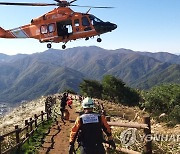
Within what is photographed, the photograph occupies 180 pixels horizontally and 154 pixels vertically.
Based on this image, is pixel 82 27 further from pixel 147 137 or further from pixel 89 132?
pixel 89 132

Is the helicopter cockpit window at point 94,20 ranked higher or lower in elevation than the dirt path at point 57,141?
higher

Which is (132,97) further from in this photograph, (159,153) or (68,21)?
(159,153)

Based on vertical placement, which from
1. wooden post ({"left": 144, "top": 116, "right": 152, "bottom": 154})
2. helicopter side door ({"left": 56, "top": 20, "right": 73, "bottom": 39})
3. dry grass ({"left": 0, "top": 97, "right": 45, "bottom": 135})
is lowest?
dry grass ({"left": 0, "top": 97, "right": 45, "bottom": 135})

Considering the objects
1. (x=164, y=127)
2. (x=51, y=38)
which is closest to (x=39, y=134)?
(x=164, y=127)

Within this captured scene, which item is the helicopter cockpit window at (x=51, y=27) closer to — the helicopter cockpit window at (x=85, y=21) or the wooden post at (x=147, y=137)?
the helicopter cockpit window at (x=85, y=21)

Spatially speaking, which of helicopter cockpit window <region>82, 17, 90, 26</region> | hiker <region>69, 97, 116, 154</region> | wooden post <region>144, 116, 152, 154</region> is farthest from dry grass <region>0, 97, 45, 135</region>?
hiker <region>69, 97, 116, 154</region>

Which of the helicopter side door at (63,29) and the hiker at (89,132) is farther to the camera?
the helicopter side door at (63,29)

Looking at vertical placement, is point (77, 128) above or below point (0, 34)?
below

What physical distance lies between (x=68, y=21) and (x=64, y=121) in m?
9.12

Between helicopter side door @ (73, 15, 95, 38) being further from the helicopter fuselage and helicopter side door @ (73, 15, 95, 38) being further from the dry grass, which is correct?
the dry grass

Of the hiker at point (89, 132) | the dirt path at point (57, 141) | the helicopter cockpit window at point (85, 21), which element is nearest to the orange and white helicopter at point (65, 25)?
the helicopter cockpit window at point (85, 21)

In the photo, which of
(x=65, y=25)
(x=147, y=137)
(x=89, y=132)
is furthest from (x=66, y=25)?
(x=89, y=132)

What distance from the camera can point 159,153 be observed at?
13.1 m

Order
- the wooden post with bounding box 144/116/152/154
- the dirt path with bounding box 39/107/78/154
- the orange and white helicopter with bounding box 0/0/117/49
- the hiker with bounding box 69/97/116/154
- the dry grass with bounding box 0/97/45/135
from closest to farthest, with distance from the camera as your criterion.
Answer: the hiker with bounding box 69/97/116/154, the wooden post with bounding box 144/116/152/154, the dirt path with bounding box 39/107/78/154, the orange and white helicopter with bounding box 0/0/117/49, the dry grass with bounding box 0/97/45/135
